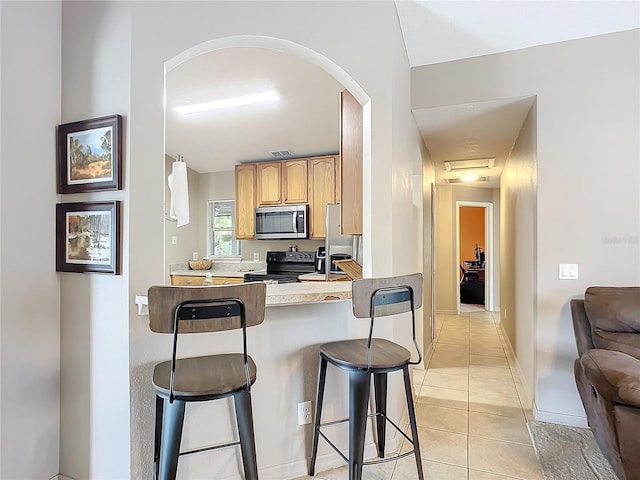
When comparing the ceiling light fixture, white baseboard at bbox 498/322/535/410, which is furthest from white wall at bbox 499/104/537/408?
the ceiling light fixture

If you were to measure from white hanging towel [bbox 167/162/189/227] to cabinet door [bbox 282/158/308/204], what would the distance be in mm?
2622

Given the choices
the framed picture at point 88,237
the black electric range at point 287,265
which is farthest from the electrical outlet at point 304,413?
the black electric range at point 287,265

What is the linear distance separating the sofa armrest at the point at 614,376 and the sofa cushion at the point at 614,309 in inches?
15.3

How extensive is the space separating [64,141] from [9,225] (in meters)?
0.46

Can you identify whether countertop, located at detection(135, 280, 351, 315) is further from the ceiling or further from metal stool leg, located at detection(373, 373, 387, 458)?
the ceiling

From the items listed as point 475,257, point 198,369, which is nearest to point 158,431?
point 198,369

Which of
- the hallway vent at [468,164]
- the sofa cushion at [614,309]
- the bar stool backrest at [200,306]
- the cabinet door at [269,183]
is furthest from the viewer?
the cabinet door at [269,183]

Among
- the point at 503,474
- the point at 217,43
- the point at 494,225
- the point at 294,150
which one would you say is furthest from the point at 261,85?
the point at 494,225

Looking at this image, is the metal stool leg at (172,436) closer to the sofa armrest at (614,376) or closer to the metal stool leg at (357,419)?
the metal stool leg at (357,419)

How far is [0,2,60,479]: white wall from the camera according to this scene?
1.62m

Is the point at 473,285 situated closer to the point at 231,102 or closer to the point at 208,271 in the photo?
the point at 208,271

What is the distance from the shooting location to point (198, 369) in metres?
1.57

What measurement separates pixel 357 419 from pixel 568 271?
187 cm

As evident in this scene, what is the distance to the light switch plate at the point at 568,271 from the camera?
8.39 ft
